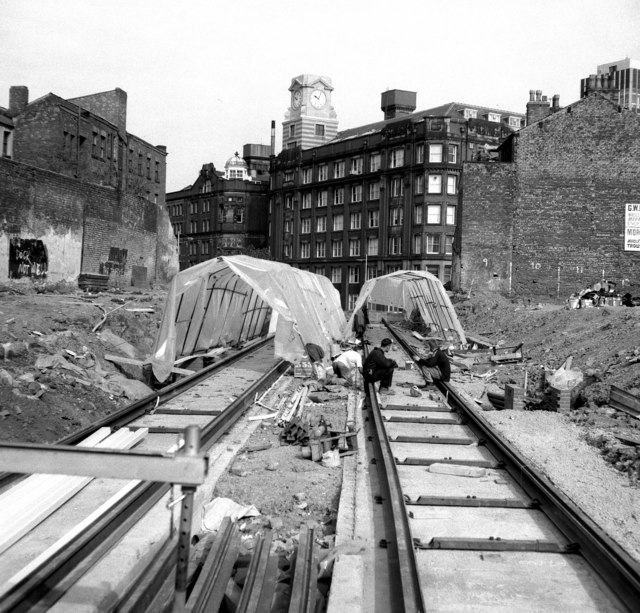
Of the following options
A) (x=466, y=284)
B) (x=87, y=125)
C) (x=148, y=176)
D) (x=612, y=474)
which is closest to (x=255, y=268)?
(x=612, y=474)

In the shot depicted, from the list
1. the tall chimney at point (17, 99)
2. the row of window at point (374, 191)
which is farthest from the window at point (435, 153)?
the tall chimney at point (17, 99)

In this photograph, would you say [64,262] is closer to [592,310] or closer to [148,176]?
[592,310]

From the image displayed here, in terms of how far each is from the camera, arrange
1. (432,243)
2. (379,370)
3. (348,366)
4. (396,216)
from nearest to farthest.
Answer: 1. (379,370)
2. (348,366)
3. (432,243)
4. (396,216)

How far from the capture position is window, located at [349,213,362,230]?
215ft

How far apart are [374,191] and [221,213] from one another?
24.6 m

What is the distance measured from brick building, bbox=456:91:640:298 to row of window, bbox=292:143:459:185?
22.7m

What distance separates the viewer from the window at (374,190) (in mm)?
63844

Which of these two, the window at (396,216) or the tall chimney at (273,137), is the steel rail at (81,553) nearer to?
the window at (396,216)

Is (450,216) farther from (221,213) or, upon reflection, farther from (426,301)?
(221,213)

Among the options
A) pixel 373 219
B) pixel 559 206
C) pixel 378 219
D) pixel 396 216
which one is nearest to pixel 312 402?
pixel 559 206

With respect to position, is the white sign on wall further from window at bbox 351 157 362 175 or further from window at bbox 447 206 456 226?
window at bbox 351 157 362 175

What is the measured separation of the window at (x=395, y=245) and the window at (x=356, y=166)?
7999 mm

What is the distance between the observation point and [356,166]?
66.2 meters

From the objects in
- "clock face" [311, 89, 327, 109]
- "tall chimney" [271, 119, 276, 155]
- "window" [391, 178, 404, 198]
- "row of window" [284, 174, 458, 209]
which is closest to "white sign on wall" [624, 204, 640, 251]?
"row of window" [284, 174, 458, 209]
